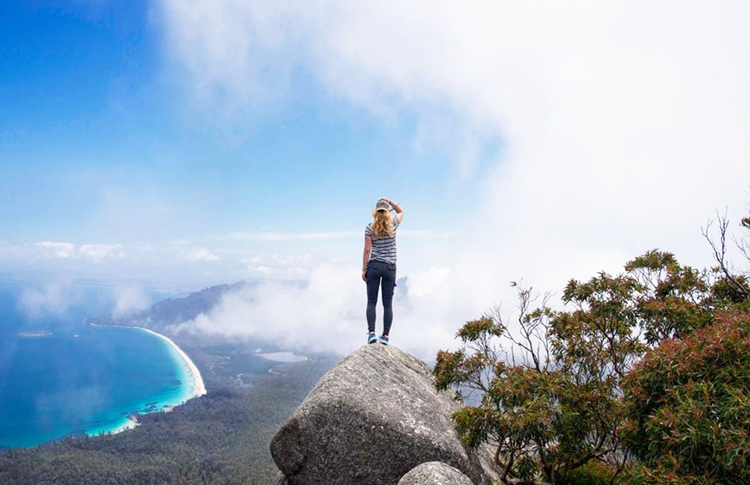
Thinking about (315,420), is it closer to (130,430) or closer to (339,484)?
(339,484)

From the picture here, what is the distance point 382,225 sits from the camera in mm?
10258

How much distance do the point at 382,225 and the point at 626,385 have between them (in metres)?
6.21

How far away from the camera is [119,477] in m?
117

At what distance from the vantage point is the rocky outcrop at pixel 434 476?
675cm

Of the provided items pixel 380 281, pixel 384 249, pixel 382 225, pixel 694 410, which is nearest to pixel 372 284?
pixel 380 281

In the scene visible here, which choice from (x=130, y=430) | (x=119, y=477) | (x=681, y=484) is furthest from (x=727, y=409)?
(x=130, y=430)

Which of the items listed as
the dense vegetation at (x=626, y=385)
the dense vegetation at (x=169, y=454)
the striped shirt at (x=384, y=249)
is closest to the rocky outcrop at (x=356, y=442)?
the dense vegetation at (x=626, y=385)

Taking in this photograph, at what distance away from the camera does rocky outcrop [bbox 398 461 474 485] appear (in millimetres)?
6750

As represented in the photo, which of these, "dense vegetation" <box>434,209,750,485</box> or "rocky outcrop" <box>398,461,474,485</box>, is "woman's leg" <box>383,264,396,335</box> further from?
"rocky outcrop" <box>398,461,474,485</box>

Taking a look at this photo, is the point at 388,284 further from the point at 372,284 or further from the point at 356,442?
the point at 356,442

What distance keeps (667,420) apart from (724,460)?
718 millimetres

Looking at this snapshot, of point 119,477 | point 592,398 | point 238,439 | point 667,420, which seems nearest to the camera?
point 667,420

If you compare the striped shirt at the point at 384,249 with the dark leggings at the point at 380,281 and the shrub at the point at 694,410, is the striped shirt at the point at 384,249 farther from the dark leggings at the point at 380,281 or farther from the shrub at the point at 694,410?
the shrub at the point at 694,410

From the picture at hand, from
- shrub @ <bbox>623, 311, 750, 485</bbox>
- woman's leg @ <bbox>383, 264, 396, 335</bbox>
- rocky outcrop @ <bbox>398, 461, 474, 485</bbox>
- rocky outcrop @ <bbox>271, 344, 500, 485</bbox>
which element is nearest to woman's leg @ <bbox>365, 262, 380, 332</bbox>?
woman's leg @ <bbox>383, 264, 396, 335</bbox>
